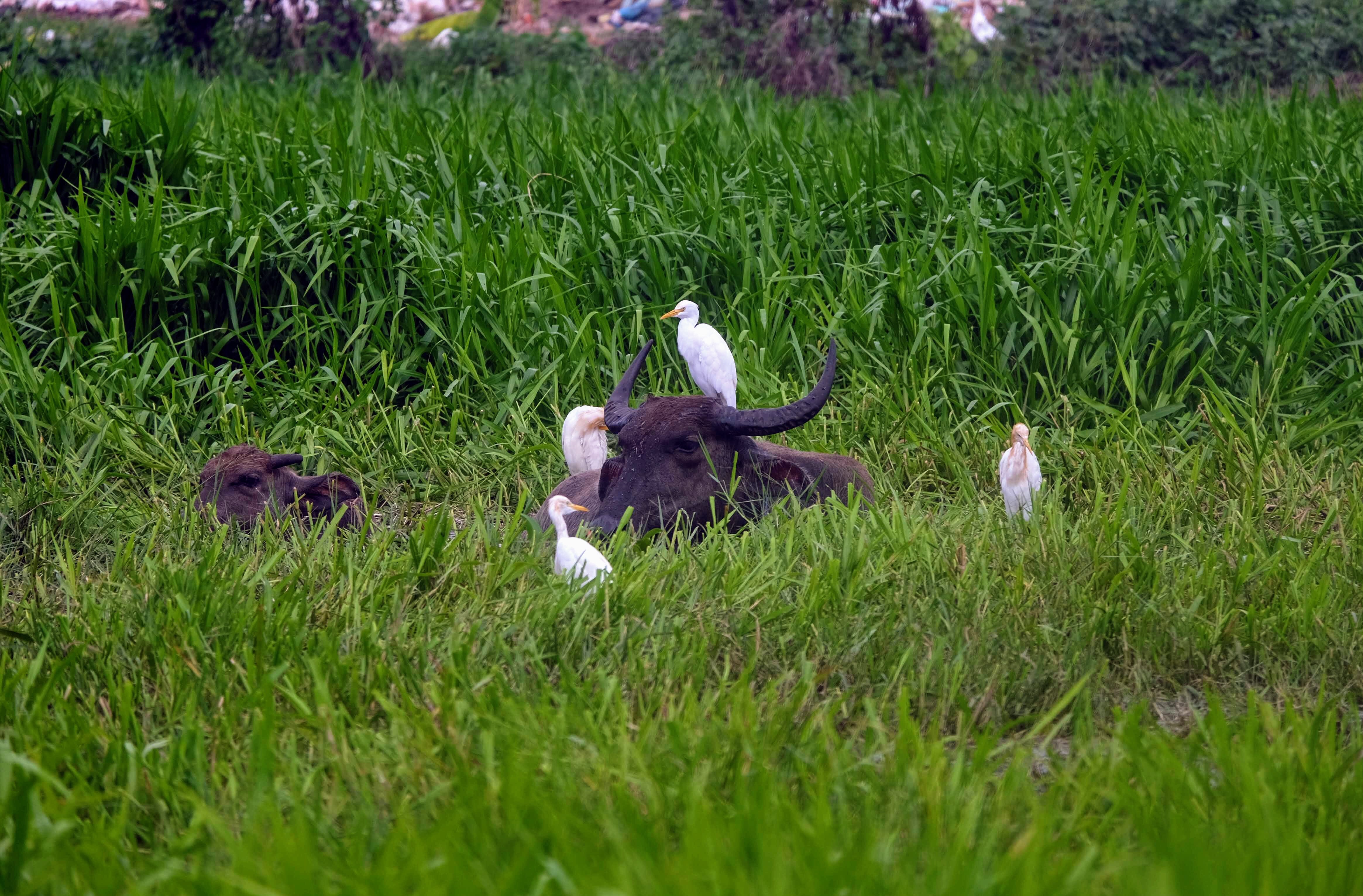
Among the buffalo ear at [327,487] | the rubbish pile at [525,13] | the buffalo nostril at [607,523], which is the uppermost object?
the rubbish pile at [525,13]

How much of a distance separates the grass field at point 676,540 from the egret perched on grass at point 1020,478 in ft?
0.40

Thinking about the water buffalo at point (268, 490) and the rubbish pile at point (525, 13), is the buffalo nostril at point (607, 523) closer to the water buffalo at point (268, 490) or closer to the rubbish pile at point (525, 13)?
the water buffalo at point (268, 490)

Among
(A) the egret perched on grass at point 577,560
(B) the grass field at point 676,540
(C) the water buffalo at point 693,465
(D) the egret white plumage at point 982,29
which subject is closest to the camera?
(B) the grass field at point 676,540

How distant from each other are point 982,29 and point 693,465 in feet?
35.1

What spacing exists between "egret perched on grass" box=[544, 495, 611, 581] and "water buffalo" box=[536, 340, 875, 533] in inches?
19.9

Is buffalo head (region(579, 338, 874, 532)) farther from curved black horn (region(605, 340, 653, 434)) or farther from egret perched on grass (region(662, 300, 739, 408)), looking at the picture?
egret perched on grass (region(662, 300, 739, 408))

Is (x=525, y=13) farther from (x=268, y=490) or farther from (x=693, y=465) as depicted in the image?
(x=693, y=465)

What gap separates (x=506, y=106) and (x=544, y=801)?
6157 millimetres

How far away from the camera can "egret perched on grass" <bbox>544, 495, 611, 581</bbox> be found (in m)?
3.80

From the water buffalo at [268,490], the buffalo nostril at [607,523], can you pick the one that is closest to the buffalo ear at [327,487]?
the water buffalo at [268,490]

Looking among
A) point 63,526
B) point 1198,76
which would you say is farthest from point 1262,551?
point 1198,76

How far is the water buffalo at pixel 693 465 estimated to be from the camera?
458 cm

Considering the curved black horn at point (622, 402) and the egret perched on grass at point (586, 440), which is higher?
the curved black horn at point (622, 402)

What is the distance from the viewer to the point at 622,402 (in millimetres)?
4832
